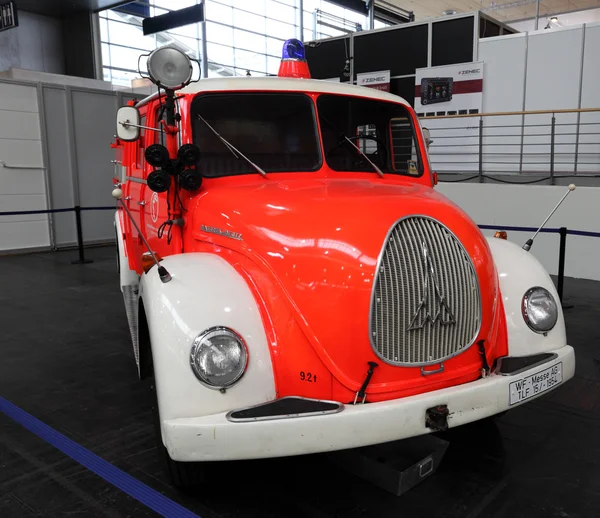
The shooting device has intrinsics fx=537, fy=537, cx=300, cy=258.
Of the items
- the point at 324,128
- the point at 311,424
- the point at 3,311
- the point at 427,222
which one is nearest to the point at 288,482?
the point at 311,424

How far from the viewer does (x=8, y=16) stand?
12.2 m

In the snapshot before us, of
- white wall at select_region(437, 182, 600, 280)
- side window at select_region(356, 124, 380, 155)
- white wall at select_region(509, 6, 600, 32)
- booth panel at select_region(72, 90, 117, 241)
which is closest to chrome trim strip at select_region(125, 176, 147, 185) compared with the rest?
side window at select_region(356, 124, 380, 155)

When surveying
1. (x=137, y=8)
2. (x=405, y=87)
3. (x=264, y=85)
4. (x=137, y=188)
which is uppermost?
(x=137, y=8)

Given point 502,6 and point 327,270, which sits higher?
point 502,6

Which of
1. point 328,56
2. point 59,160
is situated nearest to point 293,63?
point 59,160

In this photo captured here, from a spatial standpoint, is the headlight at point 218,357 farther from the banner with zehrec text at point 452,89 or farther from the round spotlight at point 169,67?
the banner with zehrec text at point 452,89

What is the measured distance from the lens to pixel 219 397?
2.14m

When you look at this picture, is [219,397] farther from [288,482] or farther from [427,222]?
[427,222]

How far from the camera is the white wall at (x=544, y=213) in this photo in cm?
741

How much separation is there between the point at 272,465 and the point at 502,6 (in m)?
27.3

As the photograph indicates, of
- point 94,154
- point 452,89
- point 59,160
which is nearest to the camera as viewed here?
point 452,89

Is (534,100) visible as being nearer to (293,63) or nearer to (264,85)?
(293,63)

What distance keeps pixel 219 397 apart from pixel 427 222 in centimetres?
120

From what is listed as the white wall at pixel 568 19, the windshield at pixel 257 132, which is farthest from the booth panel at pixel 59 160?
the white wall at pixel 568 19
